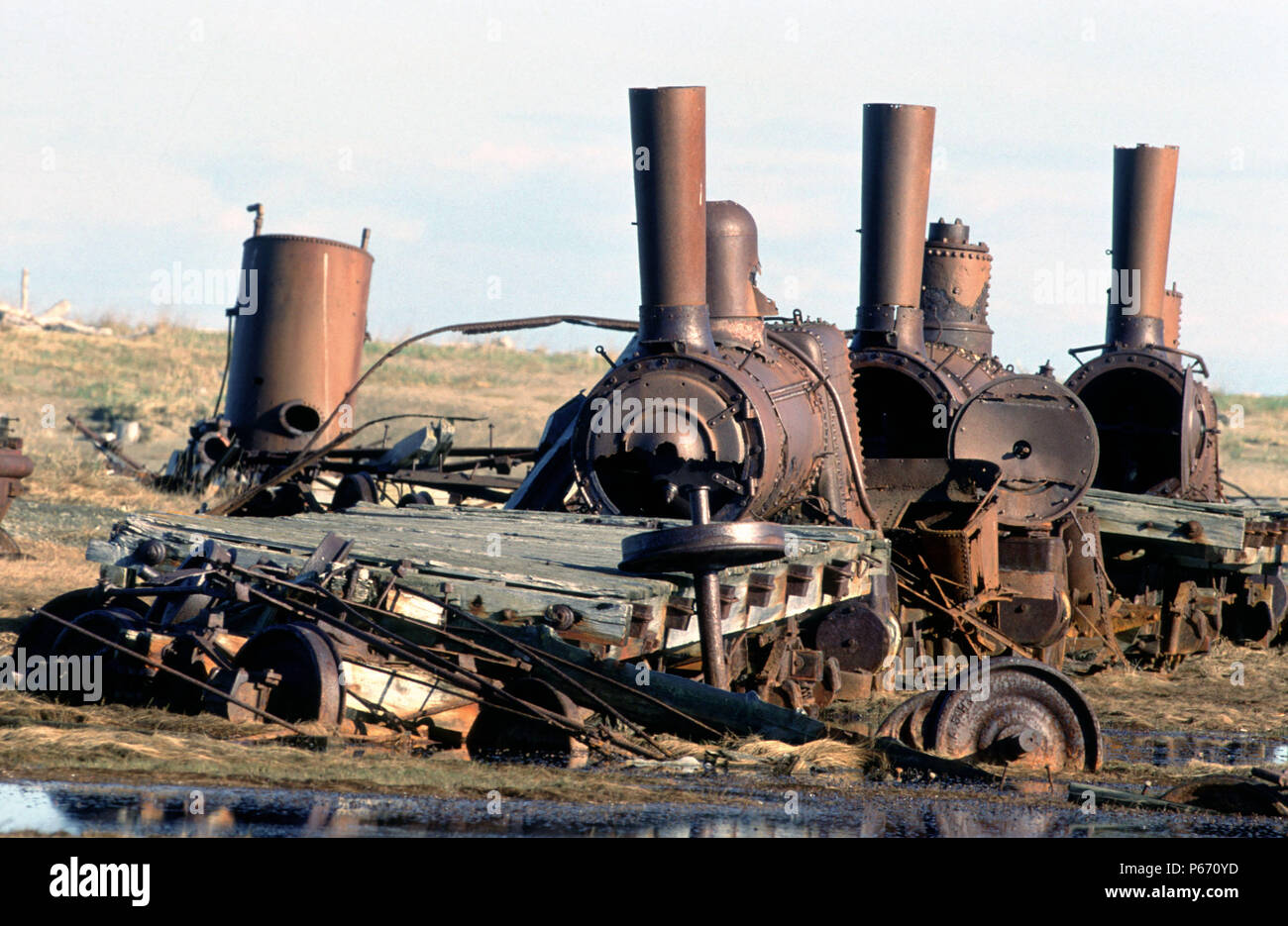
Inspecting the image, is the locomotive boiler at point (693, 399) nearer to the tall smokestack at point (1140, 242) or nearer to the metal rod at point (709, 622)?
the metal rod at point (709, 622)

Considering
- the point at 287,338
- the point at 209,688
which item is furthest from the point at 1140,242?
the point at 209,688

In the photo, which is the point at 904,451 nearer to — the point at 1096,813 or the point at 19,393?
the point at 1096,813

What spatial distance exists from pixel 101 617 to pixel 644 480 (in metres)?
4.47

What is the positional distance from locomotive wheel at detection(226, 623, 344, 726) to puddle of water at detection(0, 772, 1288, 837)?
62.9 inches

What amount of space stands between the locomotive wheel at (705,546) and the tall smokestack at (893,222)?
26.9ft

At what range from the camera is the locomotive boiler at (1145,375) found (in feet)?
65.3

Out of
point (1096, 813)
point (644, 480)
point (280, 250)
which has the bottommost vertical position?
point (1096, 813)

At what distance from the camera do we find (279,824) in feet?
21.2

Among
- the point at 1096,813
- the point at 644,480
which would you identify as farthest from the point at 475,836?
the point at 644,480

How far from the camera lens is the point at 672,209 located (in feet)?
42.8

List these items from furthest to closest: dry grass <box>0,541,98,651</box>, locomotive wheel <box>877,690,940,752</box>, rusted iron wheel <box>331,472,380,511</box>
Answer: rusted iron wheel <box>331,472,380,511</box>
dry grass <box>0,541,98,651</box>
locomotive wheel <box>877,690,940,752</box>

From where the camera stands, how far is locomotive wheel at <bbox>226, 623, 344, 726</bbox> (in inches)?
347

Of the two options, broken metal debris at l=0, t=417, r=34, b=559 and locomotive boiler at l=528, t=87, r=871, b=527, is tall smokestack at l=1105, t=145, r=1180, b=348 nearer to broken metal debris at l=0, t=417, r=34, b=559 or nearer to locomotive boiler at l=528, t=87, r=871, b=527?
locomotive boiler at l=528, t=87, r=871, b=527

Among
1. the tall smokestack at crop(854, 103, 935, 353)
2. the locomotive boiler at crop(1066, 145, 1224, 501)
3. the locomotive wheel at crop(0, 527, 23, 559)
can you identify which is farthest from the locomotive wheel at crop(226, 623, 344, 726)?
the locomotive boiler at crop(1066, 145, 1224, 501)
